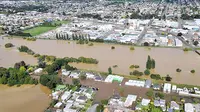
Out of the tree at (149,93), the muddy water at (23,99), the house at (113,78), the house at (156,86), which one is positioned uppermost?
the house at (113,78)

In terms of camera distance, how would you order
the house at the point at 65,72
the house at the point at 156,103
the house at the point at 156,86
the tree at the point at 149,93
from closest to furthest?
the house at the point at 156,103
the tree at the point at 149,93
the house at the point at 156,86
the house at the point at 65,72

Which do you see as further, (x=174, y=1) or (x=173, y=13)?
(x=174, y=1)

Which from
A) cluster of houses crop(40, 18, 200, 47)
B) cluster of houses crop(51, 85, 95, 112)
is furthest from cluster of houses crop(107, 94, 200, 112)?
cluster of houses crop(40, 18, 200, 47)

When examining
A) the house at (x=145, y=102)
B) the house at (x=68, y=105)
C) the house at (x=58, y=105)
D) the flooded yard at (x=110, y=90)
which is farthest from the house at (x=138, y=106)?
the house at (x=58, y=105)

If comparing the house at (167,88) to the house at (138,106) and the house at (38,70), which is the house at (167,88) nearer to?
the house at (138,106)

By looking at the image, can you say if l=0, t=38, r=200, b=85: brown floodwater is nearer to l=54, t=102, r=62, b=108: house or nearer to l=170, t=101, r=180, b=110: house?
l=170, t=101, r=180, b=110: house

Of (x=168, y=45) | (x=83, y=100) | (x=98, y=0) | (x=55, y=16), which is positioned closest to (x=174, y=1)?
(x=98, y=0)

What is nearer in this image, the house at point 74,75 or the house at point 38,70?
the house at point 74,75

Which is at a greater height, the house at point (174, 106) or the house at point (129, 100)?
the house at point (129, 100)

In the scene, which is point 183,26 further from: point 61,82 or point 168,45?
point 61,82
